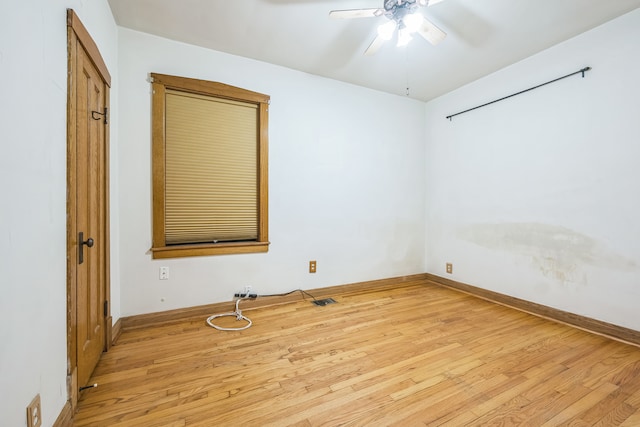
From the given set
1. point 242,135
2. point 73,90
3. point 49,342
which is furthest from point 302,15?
point 49,342

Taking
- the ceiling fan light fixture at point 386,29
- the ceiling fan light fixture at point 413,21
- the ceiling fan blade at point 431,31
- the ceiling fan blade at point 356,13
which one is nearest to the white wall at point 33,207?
the ceiling fan blade at point 356,13

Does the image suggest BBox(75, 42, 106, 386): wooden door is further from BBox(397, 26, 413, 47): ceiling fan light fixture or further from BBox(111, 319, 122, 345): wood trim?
BBox(397, 26, 413, 47): ceiling fan light fixture

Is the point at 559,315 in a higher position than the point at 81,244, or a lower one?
lower

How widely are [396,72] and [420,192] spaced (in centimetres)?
168

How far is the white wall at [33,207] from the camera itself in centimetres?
89

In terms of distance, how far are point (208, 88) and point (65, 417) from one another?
8.24 ft

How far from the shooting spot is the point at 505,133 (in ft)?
9.86

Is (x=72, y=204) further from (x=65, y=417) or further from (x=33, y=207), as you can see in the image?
(x=65, y=417)

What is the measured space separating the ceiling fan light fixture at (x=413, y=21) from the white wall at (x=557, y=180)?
1.75 meters

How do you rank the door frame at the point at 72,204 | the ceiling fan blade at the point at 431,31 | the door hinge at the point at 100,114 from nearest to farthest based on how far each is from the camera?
1. the door frame at the point at 72,204
2. the door hinge at the point at 100,114
3. the ceiling fan blade at the point at 431,31

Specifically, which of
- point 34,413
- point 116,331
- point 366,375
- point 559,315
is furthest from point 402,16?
point 116,331

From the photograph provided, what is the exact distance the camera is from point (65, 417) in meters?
1.26

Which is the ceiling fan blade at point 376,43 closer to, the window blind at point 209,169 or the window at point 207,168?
the window at point 207,168

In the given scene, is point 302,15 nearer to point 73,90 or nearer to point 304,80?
point 304,80
